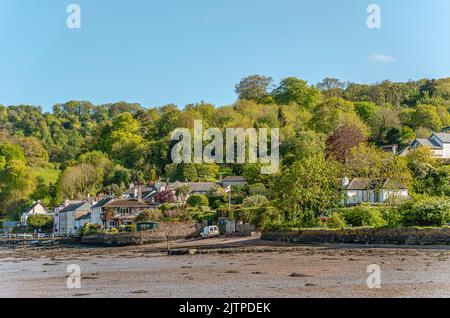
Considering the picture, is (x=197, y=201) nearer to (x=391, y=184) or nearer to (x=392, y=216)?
(x=391, y=184)

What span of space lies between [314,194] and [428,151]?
22608 millimetres

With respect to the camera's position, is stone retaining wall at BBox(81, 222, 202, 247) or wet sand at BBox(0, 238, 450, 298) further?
stone retaining wall at BBox(81, 222, 202, 247)

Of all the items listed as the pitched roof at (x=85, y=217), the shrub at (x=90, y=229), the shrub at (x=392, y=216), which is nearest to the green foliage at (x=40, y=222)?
the pitched roof at (x=85, y=217)

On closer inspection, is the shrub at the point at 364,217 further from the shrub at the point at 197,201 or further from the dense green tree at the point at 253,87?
the dense green tree at the point at 253,87

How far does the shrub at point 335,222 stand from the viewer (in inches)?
2133

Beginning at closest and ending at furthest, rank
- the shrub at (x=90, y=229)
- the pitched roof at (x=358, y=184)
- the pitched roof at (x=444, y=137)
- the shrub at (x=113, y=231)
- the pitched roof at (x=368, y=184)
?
the pitched roof at (x=368, y=184), the pitched roof at (x=358, y=184), the shrub at (x=113, y=231), the shrub at (x=90, y=229), the pitched roof at (x=444, y=137)

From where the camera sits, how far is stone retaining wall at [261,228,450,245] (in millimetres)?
45156

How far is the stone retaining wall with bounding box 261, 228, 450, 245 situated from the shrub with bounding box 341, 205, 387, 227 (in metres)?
3.20

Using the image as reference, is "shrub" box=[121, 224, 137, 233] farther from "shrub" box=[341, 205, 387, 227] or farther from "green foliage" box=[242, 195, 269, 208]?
"shrub" box=[341, 205, 387, 227]

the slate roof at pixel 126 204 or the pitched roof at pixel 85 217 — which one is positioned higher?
the slate roof at pixel 126 204

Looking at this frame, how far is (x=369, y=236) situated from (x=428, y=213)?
15.6 ft

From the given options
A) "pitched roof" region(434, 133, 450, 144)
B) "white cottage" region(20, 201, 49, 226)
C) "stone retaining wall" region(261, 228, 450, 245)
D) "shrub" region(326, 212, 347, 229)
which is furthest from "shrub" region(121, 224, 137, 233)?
"pitched roof" region(434, 133, 450, 144)

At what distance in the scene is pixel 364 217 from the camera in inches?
2111

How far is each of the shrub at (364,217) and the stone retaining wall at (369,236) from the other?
3.20 metres
